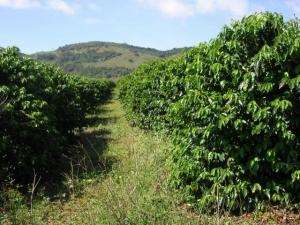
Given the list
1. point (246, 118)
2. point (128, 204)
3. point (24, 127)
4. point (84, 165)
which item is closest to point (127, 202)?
point (128, 204)

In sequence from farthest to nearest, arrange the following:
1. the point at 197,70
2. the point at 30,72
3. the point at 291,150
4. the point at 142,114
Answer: the point at 142,114 < the point at 30,72 < the point at 197,70 < the point at 291,150

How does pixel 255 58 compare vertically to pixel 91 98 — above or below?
above

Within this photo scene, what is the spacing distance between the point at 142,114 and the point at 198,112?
44.2ft

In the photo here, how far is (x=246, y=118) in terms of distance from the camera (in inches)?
377

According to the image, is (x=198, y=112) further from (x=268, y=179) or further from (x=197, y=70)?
(x=268, y=179)

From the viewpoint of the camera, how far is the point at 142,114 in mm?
23094

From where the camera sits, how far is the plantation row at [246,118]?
9.27m

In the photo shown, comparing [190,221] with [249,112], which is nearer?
[190,221]

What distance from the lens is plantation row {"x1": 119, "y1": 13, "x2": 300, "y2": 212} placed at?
9.27m

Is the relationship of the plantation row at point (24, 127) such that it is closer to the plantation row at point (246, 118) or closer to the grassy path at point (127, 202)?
the grassy path at point (127, 202)

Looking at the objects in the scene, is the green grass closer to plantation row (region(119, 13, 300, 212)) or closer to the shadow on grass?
the shadow on grass

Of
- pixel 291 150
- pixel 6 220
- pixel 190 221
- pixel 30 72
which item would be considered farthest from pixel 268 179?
pixel 30 72

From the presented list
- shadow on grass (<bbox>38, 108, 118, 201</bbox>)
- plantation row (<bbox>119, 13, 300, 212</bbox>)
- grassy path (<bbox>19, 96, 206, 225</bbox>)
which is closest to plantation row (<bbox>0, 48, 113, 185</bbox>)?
shadow on grass (<bbox>38, 108, 118, 201</bbox>)

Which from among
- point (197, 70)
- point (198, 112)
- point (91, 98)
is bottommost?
point (91, 98)
